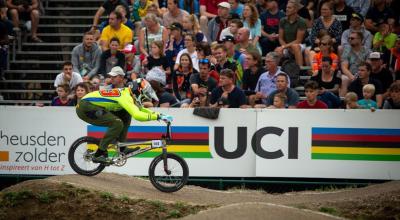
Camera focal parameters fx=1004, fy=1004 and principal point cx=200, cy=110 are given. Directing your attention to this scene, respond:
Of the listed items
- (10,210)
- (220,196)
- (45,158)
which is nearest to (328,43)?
(220,196)

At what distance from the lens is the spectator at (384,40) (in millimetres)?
21875

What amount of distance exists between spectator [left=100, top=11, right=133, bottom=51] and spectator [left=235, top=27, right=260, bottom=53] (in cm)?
259

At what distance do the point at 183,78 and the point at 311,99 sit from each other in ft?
9.81

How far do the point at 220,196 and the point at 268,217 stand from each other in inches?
115

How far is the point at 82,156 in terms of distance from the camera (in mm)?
18109

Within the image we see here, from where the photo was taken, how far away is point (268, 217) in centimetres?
1541

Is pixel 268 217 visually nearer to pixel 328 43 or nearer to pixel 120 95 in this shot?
pixel 120 95

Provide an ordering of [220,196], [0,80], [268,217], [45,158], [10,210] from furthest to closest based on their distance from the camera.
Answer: [0,80] → [45,158] → [220,196] → [10,210] → [268,217]

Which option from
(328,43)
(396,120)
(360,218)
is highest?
(328,43)

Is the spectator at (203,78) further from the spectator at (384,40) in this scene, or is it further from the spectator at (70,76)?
the spectator at (384,40)

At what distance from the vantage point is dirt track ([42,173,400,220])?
15617 mm

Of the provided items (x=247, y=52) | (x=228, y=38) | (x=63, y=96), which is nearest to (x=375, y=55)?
(x=247, y=52)

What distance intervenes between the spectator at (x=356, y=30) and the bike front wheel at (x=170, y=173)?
6.01 meters

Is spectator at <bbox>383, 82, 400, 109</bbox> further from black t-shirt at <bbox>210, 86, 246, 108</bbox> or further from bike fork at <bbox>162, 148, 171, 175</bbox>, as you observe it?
bike fork at <bbox>162, 148, 171, 175</bbox>
